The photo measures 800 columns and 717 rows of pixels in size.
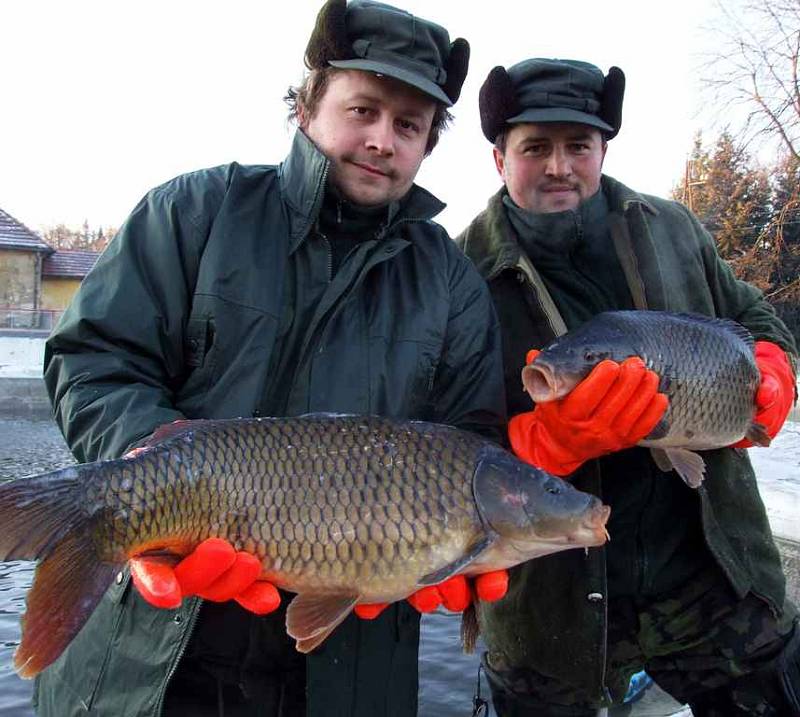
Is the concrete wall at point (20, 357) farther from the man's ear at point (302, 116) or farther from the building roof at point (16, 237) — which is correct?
the man's ear at point (302, 116)

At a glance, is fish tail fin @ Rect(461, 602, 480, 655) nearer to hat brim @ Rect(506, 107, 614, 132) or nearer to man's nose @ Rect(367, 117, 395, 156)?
man's nose @ Rect(367, 117, 395, 156)

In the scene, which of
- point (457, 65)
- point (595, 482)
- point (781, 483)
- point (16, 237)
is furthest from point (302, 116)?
point (16, 237)

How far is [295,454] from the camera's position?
1.93 metres

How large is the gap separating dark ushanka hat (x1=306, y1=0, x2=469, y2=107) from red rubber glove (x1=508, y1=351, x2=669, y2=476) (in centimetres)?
98

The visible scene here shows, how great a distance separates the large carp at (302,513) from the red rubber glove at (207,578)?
0.18 feet

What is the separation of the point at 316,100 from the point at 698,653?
233 centimetres

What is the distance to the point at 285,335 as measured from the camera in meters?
2.14

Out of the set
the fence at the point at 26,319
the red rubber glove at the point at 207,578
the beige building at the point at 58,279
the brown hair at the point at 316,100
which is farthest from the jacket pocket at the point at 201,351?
the beige building at the point at 58,279

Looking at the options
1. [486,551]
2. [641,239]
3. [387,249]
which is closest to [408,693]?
[486,551]

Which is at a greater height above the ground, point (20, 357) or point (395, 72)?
point (395, 72)

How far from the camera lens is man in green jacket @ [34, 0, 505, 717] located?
76.1 inches

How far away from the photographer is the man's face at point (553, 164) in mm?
2875

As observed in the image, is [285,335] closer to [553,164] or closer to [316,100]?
[316,100]

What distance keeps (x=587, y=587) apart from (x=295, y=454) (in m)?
1.28
